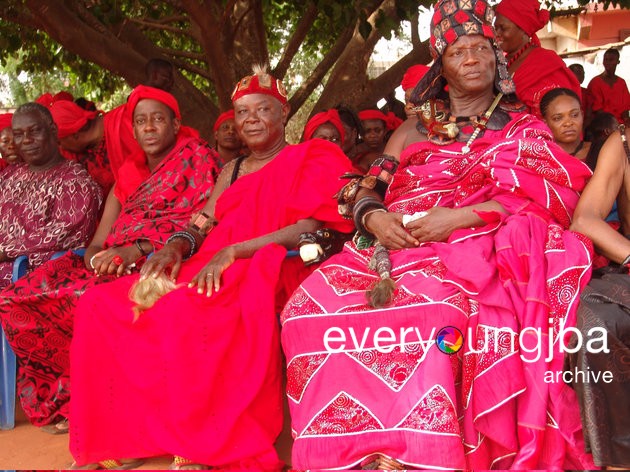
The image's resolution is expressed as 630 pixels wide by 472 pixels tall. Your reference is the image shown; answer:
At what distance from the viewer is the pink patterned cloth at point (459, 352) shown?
2979 millimetres

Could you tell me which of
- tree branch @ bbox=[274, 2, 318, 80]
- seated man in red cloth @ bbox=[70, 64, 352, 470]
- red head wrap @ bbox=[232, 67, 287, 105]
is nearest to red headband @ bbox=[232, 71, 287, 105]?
red head wrap @ bbox=[232, 67, 287, 105]

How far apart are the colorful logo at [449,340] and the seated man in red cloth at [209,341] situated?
38.9 inches

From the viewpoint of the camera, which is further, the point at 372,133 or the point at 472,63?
the point at 372,133

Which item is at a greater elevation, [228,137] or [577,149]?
[228,137]

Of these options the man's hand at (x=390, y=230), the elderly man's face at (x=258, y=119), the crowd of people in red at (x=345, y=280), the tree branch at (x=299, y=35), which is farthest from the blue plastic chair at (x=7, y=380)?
the tree branch at (x=299, y=35)

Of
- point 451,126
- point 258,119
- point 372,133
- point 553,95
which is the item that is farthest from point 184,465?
point 372,133

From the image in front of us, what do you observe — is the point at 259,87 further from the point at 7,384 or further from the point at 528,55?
the point at 7,384

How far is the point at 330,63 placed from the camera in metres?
7.80

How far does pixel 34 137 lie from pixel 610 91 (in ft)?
29.0

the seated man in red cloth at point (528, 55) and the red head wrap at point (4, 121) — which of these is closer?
the seated man in red cloth at point (528, 55)

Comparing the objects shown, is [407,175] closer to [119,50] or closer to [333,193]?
[333,193]

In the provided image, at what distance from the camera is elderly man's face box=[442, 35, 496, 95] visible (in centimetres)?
391

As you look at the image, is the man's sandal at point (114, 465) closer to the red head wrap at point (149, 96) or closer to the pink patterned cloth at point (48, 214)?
Result: the pink patterned cloth at point (48, 214)

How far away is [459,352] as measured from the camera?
123 inches
